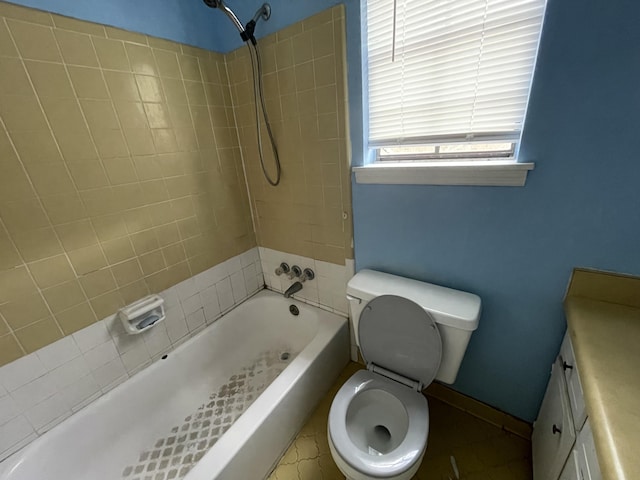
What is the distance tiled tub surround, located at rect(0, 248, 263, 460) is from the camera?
1042 mm

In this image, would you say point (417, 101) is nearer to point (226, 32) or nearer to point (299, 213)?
point (299, 213)

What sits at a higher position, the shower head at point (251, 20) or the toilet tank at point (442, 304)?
the shower head at point (251, 20)

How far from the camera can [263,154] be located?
1.56 meters

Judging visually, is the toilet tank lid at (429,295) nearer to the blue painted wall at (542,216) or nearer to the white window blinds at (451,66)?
the blue painted wall at (542,216)

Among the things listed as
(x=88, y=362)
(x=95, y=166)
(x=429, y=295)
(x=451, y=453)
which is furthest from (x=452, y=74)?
(x=88, y=362)

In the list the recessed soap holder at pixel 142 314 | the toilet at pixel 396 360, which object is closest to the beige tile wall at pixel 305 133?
the toilet at pixel 396 360

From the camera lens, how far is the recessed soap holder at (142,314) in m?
1.26

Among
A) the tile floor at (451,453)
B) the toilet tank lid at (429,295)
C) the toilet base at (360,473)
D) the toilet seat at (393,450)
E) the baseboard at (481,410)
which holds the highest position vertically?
the toilet tank lid at (429,295)

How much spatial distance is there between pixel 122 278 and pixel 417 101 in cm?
153

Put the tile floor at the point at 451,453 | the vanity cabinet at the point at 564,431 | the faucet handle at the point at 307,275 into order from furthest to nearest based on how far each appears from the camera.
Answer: the faucet handle at the point at 307,275
the tile floor at the point at 451,453
the vanity cabinet at the point at 564,431

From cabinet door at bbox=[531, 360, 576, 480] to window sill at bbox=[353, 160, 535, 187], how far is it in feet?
2.41

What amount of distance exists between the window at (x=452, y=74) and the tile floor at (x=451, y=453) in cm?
127

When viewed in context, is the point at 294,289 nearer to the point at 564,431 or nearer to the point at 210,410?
the point at 210,410

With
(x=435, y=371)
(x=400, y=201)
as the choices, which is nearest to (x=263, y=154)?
(x=400, y=201)
